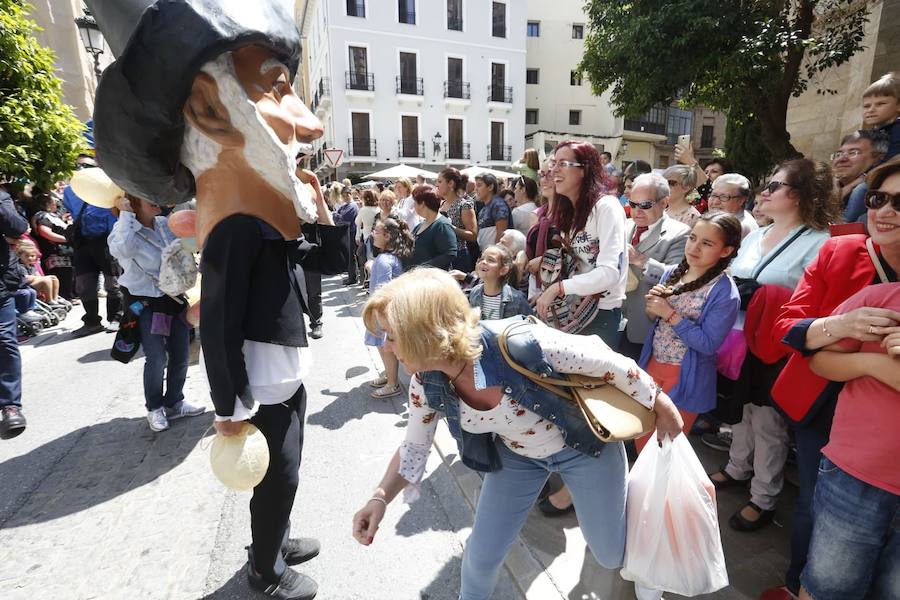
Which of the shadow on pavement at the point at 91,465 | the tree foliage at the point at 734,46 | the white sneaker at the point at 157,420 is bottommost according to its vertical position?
the shadow on pavement at the point at 91,465

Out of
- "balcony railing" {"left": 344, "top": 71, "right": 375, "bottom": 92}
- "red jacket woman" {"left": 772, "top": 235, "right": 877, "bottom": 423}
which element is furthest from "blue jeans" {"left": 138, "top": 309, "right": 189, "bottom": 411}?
"balcony railing" {"left": 344, "top": 71, "right": 375, "bottom": 92}

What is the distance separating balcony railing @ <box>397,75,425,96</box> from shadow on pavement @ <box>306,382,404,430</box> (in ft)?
76.8

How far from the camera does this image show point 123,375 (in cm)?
466

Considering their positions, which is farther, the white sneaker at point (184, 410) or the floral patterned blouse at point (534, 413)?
the white sneaker at point (184, 410)

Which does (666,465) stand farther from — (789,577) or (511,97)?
(511,97)

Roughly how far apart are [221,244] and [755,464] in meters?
2.88

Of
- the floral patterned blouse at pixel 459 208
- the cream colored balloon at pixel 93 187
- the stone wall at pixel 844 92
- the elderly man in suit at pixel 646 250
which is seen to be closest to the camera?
the cream colored balloon at pixel 93 187

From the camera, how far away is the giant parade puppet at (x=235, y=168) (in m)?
1.44

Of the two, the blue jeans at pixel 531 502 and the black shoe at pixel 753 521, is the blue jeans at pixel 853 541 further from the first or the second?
the black shoe at pixel 753 521

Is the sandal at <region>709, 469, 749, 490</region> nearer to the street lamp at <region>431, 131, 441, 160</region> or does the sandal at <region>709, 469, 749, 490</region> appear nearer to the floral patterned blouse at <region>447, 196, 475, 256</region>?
the floral patterned blouse at <region>447, 196, 475, 256</region>

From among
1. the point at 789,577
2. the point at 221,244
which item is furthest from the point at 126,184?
the point at 789,577

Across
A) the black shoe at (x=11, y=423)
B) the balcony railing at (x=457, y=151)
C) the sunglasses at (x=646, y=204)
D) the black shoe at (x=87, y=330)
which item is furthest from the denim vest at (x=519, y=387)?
the balcony railing at (x=457, y=151)

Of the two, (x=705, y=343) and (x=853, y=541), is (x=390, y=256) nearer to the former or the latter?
(x=705, y=343)

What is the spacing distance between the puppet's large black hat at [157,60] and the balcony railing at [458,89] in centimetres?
2563
